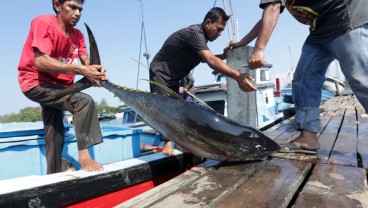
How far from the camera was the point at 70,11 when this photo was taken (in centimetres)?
303

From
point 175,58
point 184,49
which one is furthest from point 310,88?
point 175,58

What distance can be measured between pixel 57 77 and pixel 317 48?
117 inches

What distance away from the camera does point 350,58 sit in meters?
2.25

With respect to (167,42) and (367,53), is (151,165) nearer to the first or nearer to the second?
(167,42)

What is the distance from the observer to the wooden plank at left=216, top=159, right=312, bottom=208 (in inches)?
61.0

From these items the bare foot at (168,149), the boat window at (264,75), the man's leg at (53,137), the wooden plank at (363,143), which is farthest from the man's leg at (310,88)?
the boat window at (264,75)

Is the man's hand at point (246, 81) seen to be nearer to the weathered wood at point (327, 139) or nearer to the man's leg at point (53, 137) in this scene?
the weathered wood at point (327, 139)

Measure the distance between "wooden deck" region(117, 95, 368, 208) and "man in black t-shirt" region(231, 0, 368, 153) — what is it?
365mm

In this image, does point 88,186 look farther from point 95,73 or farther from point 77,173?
point 95,73

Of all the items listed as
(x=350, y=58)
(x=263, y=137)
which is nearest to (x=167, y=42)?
(x=263, y=137)

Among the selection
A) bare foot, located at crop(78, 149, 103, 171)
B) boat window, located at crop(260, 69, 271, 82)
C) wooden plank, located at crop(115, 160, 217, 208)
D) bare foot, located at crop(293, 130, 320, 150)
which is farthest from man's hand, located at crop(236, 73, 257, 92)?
boat window, located at crop(260, 69, 271, 82)

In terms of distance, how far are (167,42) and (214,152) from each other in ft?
6.11

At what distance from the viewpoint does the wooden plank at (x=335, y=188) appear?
1.50 m

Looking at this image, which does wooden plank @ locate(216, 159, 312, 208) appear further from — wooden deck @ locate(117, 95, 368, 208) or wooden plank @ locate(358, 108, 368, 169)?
wooden plank @ locate(358, 108, 368, 169)
